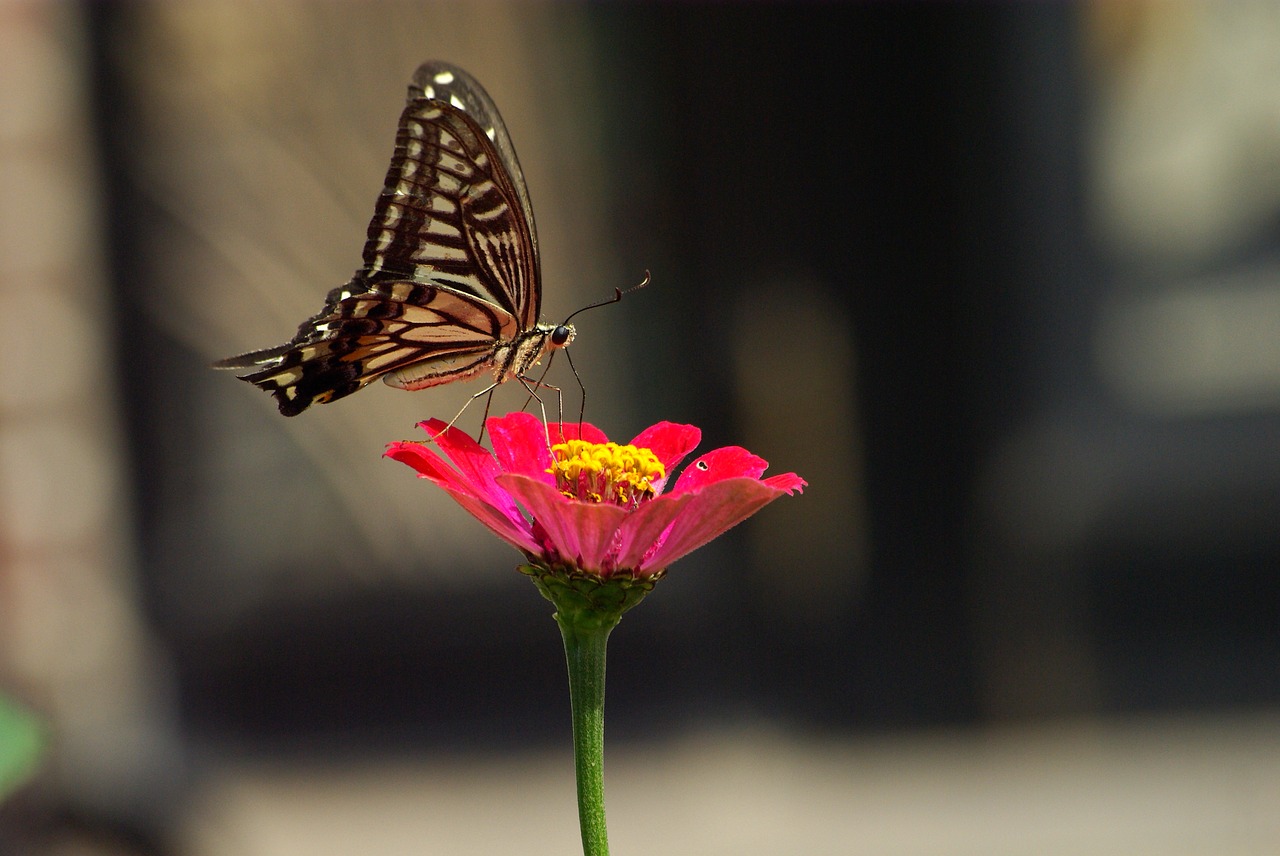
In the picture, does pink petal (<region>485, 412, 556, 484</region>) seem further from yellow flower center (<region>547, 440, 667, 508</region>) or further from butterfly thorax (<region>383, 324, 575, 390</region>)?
butterfly thorax (<region>383, 324, 575, 390</region>)

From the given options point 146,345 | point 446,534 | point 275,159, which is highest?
point 275,159

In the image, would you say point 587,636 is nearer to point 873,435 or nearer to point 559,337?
point 559,337

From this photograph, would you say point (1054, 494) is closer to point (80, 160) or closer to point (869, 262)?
point (869, 262)

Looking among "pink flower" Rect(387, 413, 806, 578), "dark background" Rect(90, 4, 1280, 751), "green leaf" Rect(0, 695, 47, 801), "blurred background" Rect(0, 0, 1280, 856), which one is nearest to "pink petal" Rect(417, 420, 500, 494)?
"pink flower" Rect(387, 413, 806, 578)

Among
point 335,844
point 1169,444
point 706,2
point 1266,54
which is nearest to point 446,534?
point 335,844

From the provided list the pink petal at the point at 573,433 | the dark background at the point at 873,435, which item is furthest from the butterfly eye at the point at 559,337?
the dark background at the point at 873,435

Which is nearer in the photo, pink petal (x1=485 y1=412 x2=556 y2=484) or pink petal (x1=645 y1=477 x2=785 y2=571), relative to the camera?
pink petal (x1=645 y1=477 x2=785 y2=571)
